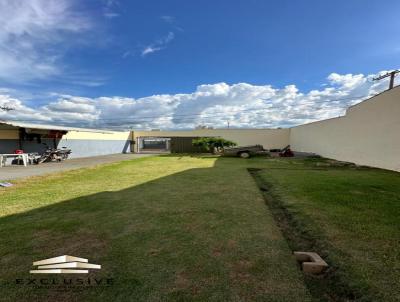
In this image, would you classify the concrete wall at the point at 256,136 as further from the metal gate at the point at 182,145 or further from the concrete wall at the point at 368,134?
the concrete wall at the point at 368,134

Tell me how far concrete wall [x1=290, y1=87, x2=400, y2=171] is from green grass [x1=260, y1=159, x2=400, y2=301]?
361 centimetres

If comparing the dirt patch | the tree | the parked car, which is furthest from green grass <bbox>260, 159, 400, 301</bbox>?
the tree

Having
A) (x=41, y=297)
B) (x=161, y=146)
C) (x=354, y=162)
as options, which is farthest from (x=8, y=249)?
(x=161, y=146)

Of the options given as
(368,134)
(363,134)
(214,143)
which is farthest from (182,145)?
(368,134)

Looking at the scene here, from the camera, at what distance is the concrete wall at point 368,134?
9281 mm

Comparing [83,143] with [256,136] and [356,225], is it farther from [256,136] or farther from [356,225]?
[356,225]

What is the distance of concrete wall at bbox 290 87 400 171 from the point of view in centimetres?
Result: 928

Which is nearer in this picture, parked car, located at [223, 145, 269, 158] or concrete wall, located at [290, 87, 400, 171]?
concrete wall, located at [290, 87, 400, 171]

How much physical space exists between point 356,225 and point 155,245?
9.91 feet

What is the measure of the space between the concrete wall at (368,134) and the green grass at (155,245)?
7557 mm

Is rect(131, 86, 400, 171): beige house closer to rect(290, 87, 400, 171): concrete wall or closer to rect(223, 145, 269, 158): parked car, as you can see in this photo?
rect(290, 87, 400, 171): concrete wall

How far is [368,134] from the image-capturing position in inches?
435

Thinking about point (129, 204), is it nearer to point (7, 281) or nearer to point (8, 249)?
point (8, 249)

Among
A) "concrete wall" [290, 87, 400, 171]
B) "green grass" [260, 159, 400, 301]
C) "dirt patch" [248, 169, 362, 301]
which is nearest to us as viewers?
"dirt patch" [248, 169, 362, 301]
